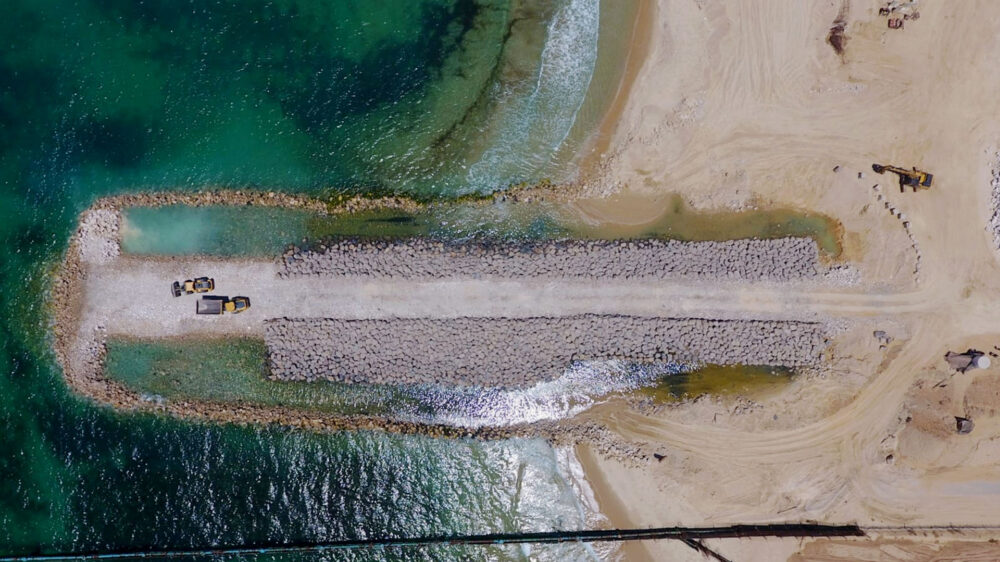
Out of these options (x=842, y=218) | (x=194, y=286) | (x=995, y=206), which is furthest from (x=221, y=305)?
(x=995, y=206)

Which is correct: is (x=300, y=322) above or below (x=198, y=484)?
above

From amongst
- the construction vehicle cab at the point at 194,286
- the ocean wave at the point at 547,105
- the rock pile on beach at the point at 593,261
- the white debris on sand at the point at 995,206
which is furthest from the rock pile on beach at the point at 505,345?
the white debris on sand at the point at 995,206

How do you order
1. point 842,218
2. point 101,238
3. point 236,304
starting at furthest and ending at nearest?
point 101,238, point 842,218, point 236,304

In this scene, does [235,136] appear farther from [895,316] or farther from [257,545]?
[895,316]

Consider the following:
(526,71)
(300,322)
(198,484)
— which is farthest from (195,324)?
(526,71)

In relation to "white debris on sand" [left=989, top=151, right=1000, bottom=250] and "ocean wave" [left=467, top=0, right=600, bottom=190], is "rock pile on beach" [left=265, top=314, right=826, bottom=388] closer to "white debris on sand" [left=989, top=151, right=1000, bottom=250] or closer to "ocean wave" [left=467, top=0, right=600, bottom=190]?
"ocean wave" [left=467, top=0, right=600, bottom=190]

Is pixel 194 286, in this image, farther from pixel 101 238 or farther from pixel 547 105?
pixel 547 105
